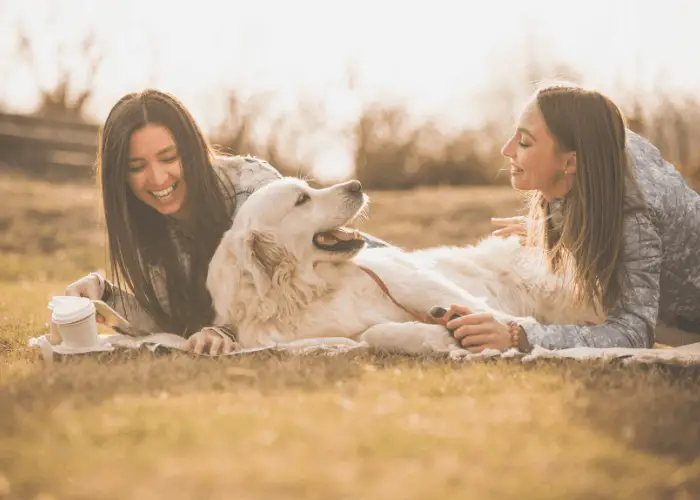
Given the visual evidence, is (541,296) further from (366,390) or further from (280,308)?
(366,390)

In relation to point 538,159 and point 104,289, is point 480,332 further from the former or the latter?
point 104,289

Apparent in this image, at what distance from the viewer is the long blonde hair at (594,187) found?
145 inches

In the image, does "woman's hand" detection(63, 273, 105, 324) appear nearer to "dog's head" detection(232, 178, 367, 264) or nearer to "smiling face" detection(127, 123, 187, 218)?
"smiling face" detection(127, 123, 187, 218)

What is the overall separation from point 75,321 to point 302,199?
124 centimetres

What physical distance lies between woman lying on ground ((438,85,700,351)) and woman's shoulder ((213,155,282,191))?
1.47 metres

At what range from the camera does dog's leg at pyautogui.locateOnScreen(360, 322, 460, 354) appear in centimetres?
366

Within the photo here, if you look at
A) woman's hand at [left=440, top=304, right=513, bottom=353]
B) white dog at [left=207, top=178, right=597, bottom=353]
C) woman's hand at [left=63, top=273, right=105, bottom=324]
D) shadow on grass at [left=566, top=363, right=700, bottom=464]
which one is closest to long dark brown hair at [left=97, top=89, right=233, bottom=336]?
woman's hand at [left=63, top=273, right=105, bottom=324]

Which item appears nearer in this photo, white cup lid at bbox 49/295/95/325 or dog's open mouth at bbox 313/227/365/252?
white cup lid at bbox 49/295/95/325

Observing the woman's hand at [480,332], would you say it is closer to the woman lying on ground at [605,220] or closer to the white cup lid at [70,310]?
the woman lying on ground at [605,220]

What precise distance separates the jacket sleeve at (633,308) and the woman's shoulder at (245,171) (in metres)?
1.81

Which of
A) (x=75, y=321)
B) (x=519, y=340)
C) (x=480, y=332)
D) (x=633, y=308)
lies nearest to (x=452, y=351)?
(x=480, y=332)

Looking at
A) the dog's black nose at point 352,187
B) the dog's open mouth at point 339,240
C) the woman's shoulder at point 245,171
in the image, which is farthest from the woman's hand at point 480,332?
the woman's shoulder at point 245,171

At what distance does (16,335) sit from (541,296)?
293cm

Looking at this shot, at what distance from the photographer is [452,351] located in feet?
11.6
